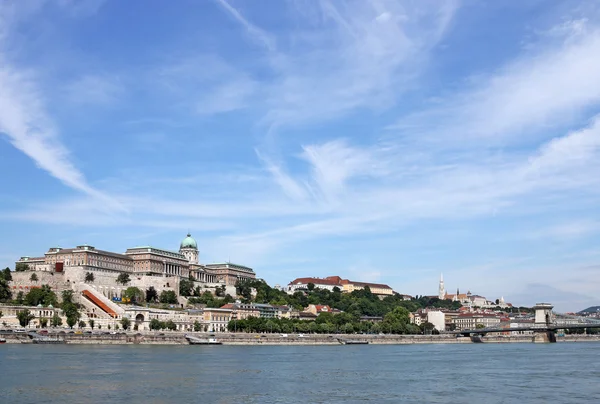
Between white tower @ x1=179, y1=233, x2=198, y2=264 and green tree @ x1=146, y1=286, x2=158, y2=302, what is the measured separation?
33.6 meters

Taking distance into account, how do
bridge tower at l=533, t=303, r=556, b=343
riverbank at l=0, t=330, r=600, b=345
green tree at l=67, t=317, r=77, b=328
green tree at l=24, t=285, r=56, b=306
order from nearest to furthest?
1. riverbank at l=0, t=330, r=600, b=345
2. green tree at l=67, t=317, r=77, b=328
3. green tree at l=24, t=285, r=56, b=306
4. bridge tower at l=533, t=303, r=556, b=343

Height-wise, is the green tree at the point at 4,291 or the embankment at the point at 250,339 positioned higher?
the green tree at the point at 4,291

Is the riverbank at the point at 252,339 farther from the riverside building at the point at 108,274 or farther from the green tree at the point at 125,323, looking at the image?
the riverside building at the point at 108,274

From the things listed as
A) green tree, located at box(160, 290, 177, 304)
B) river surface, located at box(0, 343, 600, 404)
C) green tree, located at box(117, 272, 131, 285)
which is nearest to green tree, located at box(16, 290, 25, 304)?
green tree, located at box(117, 272, 131, 285)

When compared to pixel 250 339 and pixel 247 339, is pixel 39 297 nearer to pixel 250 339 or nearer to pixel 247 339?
pixel 247 339

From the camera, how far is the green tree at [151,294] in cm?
10618

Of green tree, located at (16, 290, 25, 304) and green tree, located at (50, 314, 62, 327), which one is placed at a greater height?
green tree, located at (16, 290, 25, 304)

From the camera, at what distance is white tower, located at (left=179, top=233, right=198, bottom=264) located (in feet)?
467

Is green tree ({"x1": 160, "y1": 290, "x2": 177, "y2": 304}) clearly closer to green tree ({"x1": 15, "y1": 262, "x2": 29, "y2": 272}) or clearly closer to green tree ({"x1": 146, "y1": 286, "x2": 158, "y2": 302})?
green tree ({"x1": 146, "y1": 286, "x2": 158, "y2": 302})

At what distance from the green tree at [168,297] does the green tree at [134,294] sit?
2.86 metres

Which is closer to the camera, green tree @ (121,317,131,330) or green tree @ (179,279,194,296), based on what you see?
green tree @ (121,317,131,330)

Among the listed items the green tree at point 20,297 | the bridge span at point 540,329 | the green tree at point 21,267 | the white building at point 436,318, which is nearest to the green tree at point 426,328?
the bridge span at point 540,329

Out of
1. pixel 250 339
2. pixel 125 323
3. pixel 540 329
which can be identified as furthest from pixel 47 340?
pixel 540 329

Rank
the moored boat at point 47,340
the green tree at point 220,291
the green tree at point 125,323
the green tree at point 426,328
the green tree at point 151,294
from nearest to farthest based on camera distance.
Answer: the moored boat at point 47,340, the green tree at point 125,323, the green tree at point 151,294, the green tree at point 220,291, the green tree at point 426,328
